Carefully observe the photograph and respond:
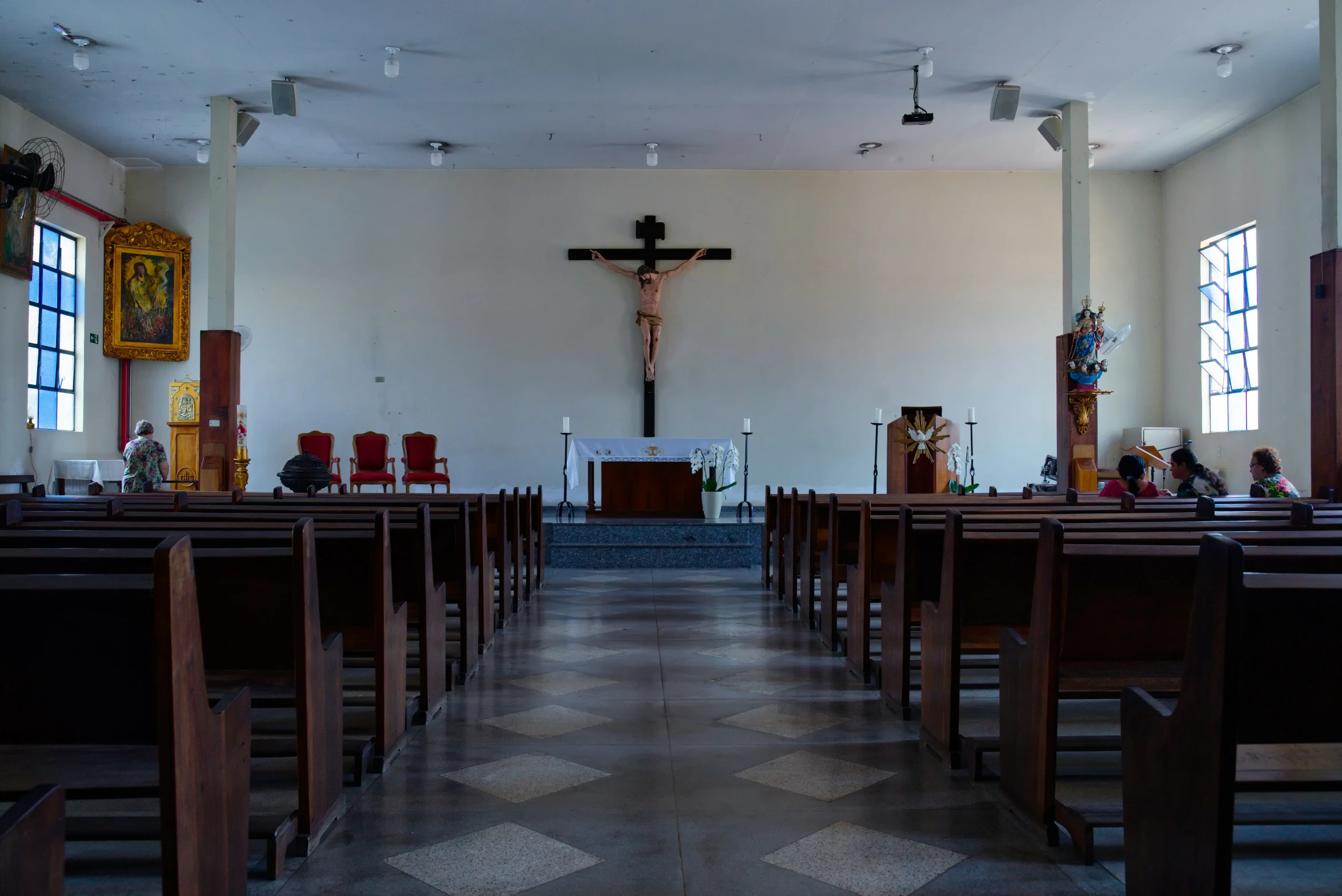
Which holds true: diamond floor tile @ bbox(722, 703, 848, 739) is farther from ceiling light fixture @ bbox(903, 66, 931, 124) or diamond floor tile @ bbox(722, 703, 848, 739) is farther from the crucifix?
the crucifix

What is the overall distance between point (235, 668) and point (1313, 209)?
9914 mm

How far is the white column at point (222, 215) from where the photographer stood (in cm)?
898

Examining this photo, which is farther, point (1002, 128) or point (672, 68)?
point (1002, 128)

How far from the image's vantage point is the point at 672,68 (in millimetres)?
→ 8672

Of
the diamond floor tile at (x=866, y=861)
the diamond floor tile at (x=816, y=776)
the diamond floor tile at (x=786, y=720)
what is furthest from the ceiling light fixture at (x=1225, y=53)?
the diamond floor tile at (x=866, y=861)

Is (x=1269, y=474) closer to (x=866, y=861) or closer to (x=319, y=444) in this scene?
(x=866, y=861)

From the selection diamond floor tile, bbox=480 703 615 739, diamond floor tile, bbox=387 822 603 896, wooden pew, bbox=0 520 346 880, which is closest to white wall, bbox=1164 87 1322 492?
diamond floor tile, bbox=480 703 615 739

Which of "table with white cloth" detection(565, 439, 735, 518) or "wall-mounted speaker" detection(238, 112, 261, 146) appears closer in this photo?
"table with white cloth" detection(565, 439, 735, 518)

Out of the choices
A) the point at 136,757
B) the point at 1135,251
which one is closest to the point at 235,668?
the point at 136,757

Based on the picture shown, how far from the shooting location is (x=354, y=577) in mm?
2586

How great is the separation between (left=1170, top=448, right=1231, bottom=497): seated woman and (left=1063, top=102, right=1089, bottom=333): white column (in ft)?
10.1

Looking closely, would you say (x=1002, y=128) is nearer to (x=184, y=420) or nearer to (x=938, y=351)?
(x=938, y=351)

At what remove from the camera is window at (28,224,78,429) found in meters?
9.77

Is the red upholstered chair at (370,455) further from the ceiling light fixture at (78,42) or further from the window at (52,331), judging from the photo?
the ceiling light fixture at (78,42)
